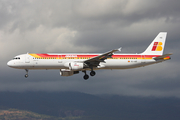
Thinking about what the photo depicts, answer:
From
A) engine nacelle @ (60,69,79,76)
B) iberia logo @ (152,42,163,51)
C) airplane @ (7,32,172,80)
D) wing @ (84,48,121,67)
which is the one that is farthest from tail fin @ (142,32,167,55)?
engine nacelle @ (60,69,79,76)

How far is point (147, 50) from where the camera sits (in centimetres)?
7925

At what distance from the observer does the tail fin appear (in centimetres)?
7906

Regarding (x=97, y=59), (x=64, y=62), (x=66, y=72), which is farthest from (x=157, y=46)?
(x=64, y=62)

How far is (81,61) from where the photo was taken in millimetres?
72312

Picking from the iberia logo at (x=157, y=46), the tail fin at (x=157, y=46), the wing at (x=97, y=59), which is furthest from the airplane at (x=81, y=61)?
the iberia logo at (x=157, y=46)

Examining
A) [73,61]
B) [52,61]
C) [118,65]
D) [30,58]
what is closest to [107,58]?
[118,65]

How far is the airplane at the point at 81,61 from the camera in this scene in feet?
235

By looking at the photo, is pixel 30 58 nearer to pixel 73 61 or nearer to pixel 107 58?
pixel 73 61

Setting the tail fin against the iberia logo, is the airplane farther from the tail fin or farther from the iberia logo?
the iberia logo

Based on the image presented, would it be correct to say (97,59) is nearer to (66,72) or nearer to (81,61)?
(81,61)

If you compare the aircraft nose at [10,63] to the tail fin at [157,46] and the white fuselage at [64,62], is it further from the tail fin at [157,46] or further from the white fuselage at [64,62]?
the tail fin at [157,46]

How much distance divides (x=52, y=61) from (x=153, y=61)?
26.2m

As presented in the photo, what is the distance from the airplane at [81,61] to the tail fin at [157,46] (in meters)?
1.41

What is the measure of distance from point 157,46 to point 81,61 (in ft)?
74.9
